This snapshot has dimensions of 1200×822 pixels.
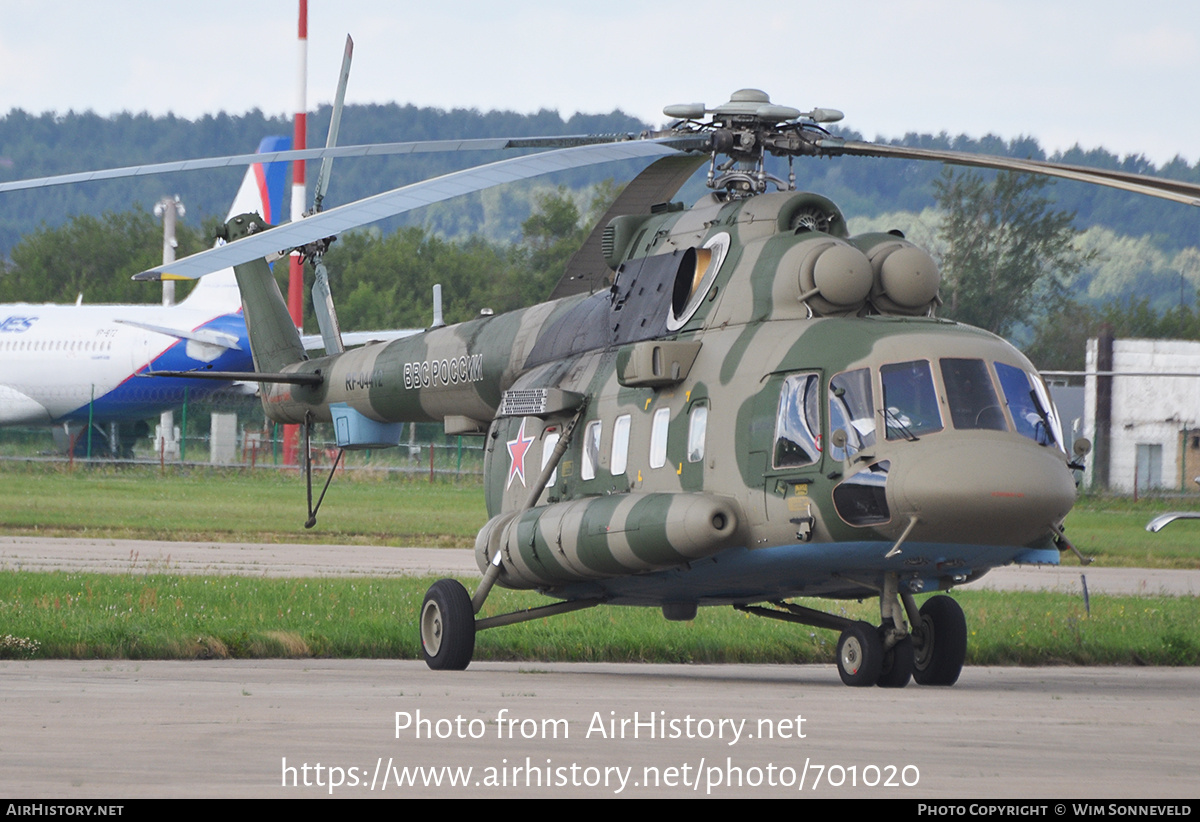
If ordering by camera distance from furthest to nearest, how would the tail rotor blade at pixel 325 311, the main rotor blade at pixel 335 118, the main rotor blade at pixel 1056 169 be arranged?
1. the tail rotor blade at pixel 325 311
2. the main rotor blade at pixel 335 118
3. the main rotor blade at pixel 1056 169

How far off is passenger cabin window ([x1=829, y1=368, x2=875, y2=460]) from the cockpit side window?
513 millimetres

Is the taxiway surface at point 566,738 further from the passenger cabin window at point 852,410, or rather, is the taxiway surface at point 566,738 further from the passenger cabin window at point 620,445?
the passenger cabin window at point 620,445

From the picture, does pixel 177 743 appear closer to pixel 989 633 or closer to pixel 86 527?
pixel 989 633

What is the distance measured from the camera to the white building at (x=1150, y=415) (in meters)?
48.1

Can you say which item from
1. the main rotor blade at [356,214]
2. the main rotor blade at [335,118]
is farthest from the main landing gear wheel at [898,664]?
the main rotor blade at [335,118]

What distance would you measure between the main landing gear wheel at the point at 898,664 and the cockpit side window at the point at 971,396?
165 cm

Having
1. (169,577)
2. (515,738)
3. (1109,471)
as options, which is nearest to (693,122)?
(515,738)

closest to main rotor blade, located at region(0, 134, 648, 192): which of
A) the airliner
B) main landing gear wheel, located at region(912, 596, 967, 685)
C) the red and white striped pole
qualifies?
main landing gear wheel, located at region(912, 596, 967, 685)

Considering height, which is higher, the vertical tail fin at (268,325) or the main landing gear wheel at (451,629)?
the vertical tail fin at (268,325)

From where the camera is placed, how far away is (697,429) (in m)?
11.2

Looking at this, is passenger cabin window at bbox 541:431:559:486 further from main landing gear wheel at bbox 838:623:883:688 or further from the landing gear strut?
main landing gear wheel at bbox 838:623:883:688

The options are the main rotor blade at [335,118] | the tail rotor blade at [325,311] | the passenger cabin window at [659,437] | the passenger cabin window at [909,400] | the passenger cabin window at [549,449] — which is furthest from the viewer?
the tail rotor blade at [325,311]

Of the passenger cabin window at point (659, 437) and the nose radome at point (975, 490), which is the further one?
the passenger cabin window at point (659, 437)

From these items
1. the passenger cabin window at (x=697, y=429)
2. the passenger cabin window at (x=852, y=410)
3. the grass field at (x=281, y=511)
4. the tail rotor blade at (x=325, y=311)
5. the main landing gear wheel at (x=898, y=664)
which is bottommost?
the grass field at (x=281, y=511)
